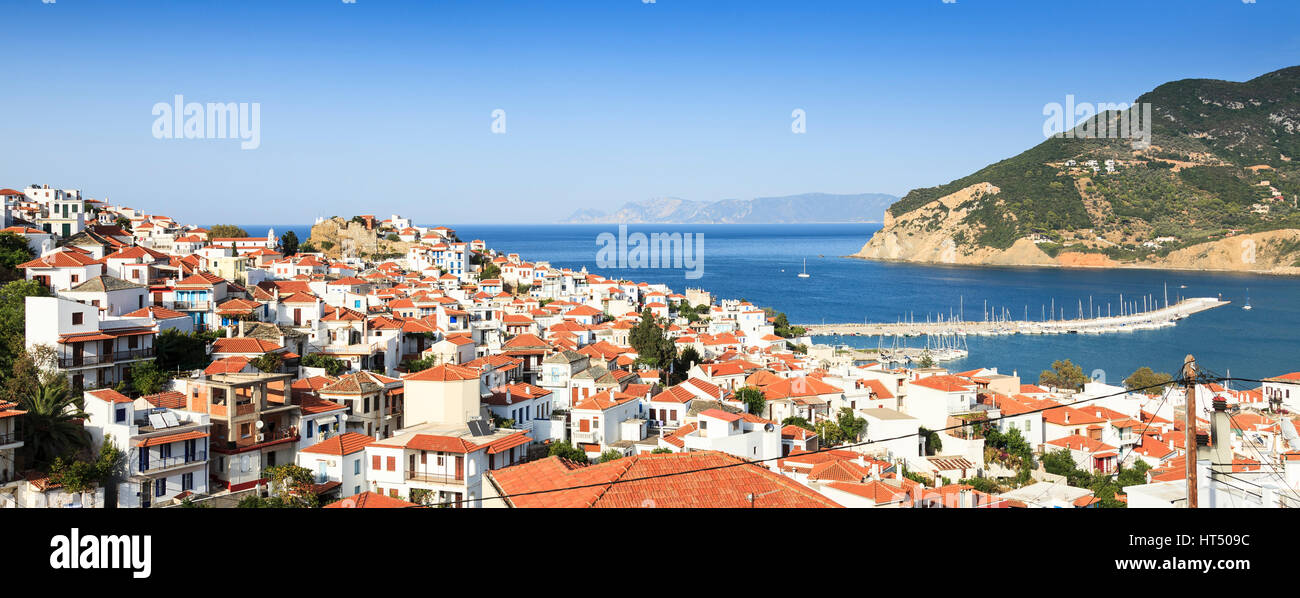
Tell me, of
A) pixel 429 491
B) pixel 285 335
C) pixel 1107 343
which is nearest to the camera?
pixel 429 491

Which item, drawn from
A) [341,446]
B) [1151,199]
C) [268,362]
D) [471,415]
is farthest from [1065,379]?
[1151,199]

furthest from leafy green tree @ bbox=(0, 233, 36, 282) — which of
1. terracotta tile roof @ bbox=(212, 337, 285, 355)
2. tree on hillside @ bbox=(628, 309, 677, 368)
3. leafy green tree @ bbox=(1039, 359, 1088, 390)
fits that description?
leafy green tree @ bbox=(1039, 359, 1088, 390)

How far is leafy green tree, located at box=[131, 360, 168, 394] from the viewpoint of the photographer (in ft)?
37.8

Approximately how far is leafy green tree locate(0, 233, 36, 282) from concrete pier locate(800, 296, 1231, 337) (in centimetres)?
3169

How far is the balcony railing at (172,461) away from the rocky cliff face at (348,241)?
2293cm

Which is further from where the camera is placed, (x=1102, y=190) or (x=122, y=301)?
(x=1102, y=190)

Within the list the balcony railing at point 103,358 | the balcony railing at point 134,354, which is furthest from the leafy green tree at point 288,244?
the balcony railing at point 103,358

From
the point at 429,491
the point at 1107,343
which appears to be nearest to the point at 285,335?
the point at 429,491

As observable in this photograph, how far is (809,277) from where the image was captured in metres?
78.1

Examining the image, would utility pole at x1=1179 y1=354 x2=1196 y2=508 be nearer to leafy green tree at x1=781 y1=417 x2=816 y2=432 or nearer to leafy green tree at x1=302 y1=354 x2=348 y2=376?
leafy green tree at x1=781 y1=417 x2=816 y2=432

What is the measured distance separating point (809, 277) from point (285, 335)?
66.2 m

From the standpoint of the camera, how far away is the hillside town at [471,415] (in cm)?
752
